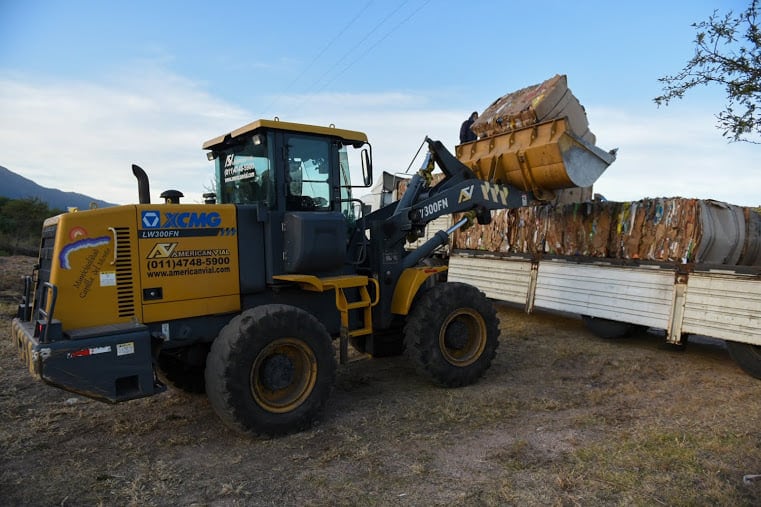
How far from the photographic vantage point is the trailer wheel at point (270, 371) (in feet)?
14.7

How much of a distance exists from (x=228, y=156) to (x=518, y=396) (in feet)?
13.0

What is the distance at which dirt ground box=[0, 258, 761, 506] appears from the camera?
12.3ft

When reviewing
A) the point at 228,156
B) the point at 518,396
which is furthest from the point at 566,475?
the point at 228,156

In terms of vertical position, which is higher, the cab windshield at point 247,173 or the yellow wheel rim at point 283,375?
the cab windshield at point 247,173

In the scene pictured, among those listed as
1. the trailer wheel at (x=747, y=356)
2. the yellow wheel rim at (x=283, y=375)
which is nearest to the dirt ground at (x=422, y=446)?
the trailer wheel at (x=747, y=356)

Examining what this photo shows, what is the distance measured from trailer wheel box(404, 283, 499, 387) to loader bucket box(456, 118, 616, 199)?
1.96 meters

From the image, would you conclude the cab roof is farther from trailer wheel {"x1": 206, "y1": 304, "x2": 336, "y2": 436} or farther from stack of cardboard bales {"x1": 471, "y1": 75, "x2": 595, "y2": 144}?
stack of cardboard bales {"x1": 471, "y1": 75, "x2": 595, "y2": 144}

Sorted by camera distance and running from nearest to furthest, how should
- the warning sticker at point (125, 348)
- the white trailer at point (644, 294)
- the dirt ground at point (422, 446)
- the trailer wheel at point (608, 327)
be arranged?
the dirt ground at point (422, 446) → the warning sticker at point (125, 348) → the white trailer at point (644, 294) → the trailer wheel at point (608, 327)

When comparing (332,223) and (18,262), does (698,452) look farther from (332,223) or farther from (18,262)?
(18,262)

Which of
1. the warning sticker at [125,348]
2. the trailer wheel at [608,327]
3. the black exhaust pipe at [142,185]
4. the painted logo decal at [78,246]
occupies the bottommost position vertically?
the trailer wheel at [608,327]

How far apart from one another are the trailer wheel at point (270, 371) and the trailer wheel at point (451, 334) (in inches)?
48.6

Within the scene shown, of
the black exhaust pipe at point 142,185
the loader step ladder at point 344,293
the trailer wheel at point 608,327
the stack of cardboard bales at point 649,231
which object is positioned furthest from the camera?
the trailer wheel at point 608,327

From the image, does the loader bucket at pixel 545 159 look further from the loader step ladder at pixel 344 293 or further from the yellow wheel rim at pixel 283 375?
the yellow wheel rim at pixel 283 375

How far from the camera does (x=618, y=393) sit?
593cm
